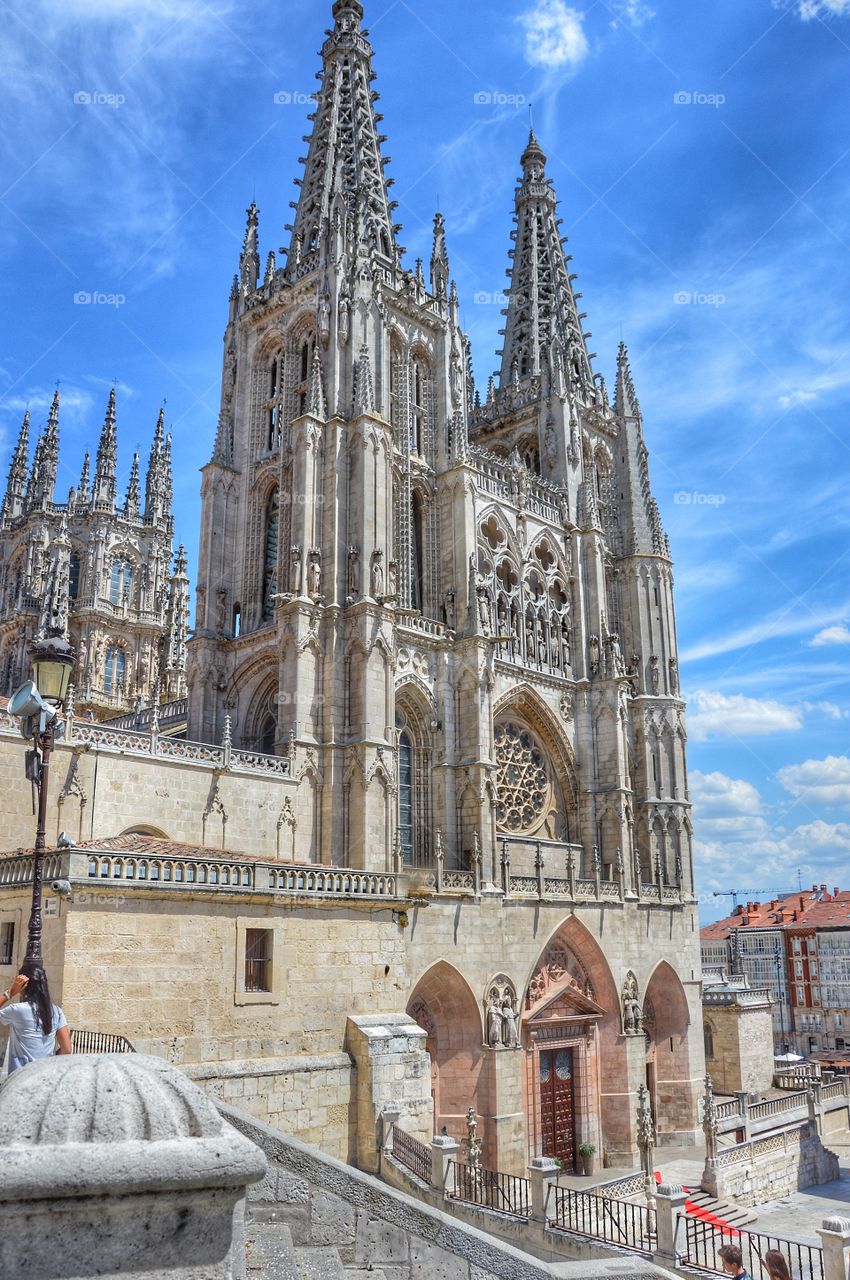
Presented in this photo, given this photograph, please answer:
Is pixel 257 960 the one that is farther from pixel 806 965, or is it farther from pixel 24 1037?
pixel 806 965

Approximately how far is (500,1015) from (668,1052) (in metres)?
10.9

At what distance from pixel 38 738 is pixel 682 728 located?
102 ft

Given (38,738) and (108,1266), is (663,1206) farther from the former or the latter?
(108,1266)

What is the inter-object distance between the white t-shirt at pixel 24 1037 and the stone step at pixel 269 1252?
2172mm

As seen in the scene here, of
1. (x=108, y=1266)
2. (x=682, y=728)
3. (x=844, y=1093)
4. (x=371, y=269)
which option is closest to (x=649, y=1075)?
(x=844, y=1093)

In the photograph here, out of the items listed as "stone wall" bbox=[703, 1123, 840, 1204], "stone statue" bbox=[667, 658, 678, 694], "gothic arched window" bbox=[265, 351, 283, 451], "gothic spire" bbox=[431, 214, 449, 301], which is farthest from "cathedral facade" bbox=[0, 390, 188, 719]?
"stone wall" bbox=[703, 1123, 840, 1204]

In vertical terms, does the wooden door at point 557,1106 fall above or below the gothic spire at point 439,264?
below

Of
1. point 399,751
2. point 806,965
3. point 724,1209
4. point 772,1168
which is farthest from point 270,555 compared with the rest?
point 806,965

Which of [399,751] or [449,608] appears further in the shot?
[449,608]

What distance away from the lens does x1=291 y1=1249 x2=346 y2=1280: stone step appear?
802 centimetres

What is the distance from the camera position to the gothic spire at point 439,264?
36.7 metres

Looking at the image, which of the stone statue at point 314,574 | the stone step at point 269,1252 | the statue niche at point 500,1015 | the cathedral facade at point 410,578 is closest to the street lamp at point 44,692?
the stone step at point 269,1252

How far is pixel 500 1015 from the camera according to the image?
26016 mm

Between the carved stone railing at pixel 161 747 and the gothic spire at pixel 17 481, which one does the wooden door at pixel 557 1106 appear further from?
the gothic spire at pixel 17 481
